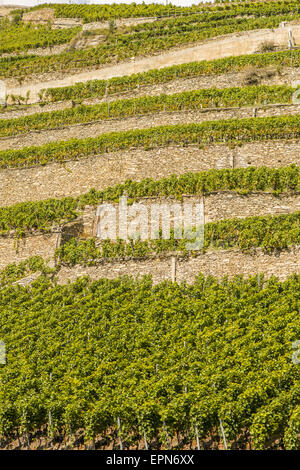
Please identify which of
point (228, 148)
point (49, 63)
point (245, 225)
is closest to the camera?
point (245, 225)

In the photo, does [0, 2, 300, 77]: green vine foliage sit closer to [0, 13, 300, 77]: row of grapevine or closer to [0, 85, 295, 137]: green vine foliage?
[0, 13, 300, 77]: row of grapevine

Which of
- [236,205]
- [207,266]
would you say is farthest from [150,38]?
[207,266]

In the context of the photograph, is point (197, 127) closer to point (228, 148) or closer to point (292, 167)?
point (228, 148)

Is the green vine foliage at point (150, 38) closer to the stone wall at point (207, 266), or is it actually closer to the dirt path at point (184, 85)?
the dirt path at point (184, 85)

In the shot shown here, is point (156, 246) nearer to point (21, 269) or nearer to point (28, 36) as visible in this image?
point (21, 269)

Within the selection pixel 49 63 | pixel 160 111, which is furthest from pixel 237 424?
pixel 49 63

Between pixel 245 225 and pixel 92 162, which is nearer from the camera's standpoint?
pixel 245 225
